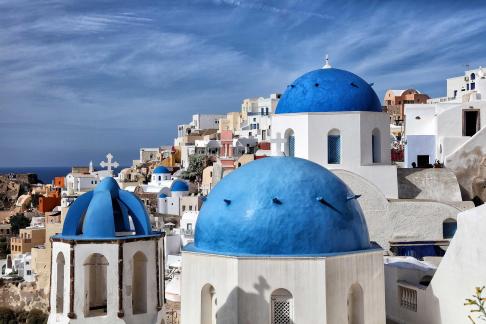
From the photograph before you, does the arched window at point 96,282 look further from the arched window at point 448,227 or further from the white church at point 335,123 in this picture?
the arched window at point 448,227

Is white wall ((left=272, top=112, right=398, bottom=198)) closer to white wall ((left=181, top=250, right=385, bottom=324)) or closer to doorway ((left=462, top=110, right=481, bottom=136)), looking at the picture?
white wall ((left=181, top=250, right=385, bottom=324))

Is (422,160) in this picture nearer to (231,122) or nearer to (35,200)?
(231,122)

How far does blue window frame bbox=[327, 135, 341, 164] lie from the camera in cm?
2062

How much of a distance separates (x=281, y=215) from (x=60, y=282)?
4088 mm

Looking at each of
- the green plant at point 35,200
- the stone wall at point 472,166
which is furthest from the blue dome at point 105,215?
the green plant at point 35,200

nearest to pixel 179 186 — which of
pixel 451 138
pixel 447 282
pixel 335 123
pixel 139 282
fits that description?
pixel 451 138

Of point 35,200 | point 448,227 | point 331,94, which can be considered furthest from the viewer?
point 35,200

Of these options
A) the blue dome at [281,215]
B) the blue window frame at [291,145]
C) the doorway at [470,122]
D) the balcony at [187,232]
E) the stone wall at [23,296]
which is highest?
the doorway at [470,122]

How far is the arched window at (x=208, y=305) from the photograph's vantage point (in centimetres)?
1297

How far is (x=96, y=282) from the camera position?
12242 millimetres

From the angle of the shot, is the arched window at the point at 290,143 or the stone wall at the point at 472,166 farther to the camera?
the stone wall at the point at 472,166

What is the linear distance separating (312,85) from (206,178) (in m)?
33.9

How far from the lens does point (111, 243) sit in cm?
1100

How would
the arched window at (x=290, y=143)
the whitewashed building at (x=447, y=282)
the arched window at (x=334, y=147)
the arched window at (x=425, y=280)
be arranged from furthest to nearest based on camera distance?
the arched window at (x=290, y=143) → the arched window at (x=334, y=147) → the arched window at (x=425, y=280) → the whitewashed building at (x=447, y=282)
